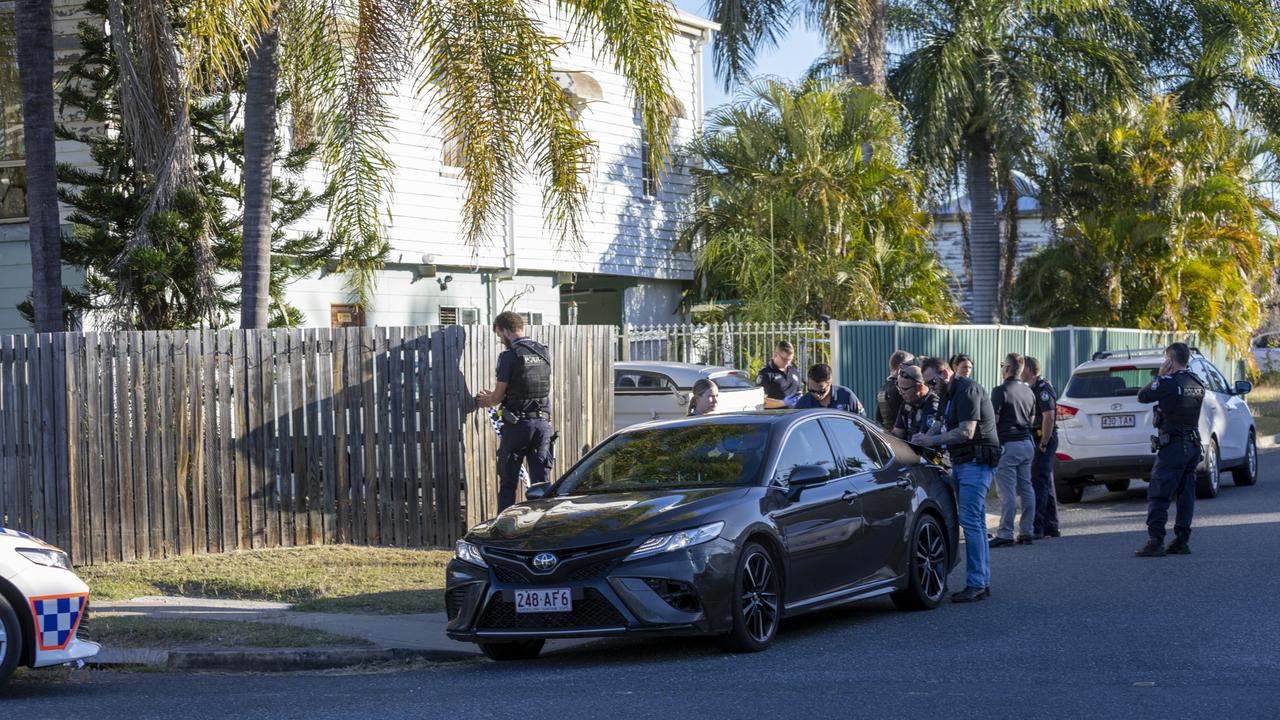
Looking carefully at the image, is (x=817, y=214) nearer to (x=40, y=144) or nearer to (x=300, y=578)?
(x=40, y=144)

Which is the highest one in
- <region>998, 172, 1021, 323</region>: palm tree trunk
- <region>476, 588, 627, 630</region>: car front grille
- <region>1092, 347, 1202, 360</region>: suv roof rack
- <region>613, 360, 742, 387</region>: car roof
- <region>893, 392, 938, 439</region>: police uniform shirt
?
<region>998, 172, 1021, 323</region>: palm tree trunk

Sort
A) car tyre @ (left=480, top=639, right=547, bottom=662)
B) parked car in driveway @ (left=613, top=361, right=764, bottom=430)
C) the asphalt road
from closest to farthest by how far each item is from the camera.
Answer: the asphalt road, car tyre @ (left=480, top=639, right=547, bottom=662), parked car in driveway @ (left=613, top=361, right=764, bottom=430)

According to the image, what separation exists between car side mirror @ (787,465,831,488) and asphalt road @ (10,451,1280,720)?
3.16 ft

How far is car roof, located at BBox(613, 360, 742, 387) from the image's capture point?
1933 cm

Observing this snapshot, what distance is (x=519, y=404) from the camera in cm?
1248

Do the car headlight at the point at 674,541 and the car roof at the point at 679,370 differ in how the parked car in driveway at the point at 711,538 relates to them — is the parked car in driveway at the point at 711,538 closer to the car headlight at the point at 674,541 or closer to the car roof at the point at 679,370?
the car headlight at the point at 674,541

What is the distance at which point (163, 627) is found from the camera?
31.3 ft

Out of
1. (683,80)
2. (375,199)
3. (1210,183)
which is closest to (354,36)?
(375,199)

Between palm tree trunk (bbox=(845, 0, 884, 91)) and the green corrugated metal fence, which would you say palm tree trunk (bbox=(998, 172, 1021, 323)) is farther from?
palm tree trunk (bbox=(845, 0, 884, 91))

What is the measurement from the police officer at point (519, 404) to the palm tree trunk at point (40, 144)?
4165mm

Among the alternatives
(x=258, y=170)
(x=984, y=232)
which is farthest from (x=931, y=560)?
(x=984, y=232)

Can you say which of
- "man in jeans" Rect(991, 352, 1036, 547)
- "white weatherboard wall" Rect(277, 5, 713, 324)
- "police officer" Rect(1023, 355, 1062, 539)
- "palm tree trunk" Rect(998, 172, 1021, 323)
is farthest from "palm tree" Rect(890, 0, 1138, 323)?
"man in jeans" Rect(991, 352, 1036, 547)

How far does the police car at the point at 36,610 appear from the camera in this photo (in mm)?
7824

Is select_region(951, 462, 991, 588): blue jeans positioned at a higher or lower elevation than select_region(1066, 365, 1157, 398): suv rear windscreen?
lower
